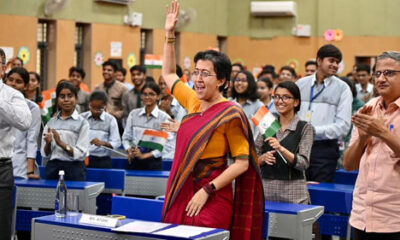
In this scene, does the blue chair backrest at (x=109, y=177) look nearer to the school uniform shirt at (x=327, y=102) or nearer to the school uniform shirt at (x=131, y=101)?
the school uniform shirt at (x=327, y=102)

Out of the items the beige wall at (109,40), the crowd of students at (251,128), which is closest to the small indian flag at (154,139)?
the crowd of students at (251,128)

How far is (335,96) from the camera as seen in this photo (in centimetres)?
605

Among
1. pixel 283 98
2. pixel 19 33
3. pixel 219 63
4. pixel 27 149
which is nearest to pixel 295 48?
pixel 19 33

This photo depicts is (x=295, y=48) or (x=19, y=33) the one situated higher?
(x=295, y=48)

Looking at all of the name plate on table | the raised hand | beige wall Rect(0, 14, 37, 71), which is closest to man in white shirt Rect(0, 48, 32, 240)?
the name plate on table

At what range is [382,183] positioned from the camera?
332 centimetres

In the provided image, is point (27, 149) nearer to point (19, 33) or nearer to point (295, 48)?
point (19, 33)

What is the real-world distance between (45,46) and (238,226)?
9790mm

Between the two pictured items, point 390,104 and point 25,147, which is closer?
point 390,104

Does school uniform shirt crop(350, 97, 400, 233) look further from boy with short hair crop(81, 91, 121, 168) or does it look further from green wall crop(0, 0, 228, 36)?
green wall crop(0, 0, 228, 36)

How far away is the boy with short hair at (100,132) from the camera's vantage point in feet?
24.2

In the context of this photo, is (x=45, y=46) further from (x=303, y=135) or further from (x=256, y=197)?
(x=256, y=197)

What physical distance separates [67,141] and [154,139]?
113cm

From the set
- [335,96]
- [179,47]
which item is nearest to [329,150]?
[335,96]
